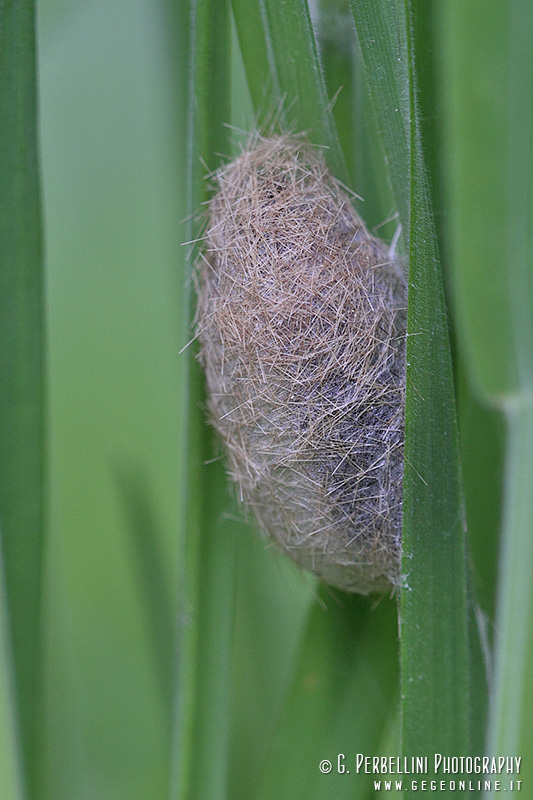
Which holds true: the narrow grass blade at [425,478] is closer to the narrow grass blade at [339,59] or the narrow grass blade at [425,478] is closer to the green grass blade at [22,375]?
the narrow grass blade at [339,59]

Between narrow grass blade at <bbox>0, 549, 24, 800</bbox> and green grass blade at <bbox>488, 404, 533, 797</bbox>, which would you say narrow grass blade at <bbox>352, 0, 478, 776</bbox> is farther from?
narrow grass blade at <bbox>0, 549, 24, 800</bbox>

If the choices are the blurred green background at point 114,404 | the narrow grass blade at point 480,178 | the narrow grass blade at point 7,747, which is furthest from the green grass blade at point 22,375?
the narrow grass blade at point 480,178

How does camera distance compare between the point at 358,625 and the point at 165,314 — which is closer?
the point at 358,625

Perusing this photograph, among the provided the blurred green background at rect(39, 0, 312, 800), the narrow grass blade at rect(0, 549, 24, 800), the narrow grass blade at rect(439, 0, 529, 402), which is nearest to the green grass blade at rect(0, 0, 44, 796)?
the narrow grass blade at rect(0, 549, 24, 800)

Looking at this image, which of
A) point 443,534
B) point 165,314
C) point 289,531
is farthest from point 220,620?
point 165,314

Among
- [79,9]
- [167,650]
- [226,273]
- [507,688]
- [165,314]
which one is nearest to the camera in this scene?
[507,688]

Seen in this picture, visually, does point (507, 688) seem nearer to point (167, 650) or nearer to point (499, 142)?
point (499, 142)

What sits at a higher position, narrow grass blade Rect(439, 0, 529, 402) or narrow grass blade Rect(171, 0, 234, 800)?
narrow grass blade Rect(439, 0, 529, 402)

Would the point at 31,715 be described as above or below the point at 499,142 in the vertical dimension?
below
